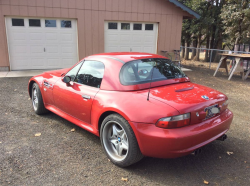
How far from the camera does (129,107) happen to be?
9.25 ft

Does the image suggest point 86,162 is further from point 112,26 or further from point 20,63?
point 112,26

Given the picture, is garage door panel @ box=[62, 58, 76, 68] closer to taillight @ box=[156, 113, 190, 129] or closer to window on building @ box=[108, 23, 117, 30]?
window on building @ box=[108, 23, 117, 30]

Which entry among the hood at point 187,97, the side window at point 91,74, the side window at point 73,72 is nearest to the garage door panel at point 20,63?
the side window at point 73,72

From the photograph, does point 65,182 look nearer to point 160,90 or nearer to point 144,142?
point 144,142

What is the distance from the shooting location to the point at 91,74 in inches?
144

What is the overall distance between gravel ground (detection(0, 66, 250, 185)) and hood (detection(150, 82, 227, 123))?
0.86 m

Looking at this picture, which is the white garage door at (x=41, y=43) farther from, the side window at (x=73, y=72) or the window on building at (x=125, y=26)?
the side window at (x=73, y=72)

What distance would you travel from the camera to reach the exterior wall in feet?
33.7

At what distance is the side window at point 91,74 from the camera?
349 cm

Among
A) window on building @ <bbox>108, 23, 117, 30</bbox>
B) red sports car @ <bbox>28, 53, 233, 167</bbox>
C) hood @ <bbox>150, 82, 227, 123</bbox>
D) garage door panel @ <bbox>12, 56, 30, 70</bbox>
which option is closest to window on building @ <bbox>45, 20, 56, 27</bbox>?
garage door panel @ <bbox>12, 56, 30, 70</bbox>

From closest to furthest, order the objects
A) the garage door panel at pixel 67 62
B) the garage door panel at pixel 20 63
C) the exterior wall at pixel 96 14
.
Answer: the exterior wall at pixel 96 14 < the garage door panel at pixel 20 63 < the garage door panel at pixel 67 62

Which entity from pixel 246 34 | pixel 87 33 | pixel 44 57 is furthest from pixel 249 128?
pixel 246 34

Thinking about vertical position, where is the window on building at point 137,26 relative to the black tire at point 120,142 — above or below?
above

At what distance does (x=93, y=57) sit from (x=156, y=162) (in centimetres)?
207
